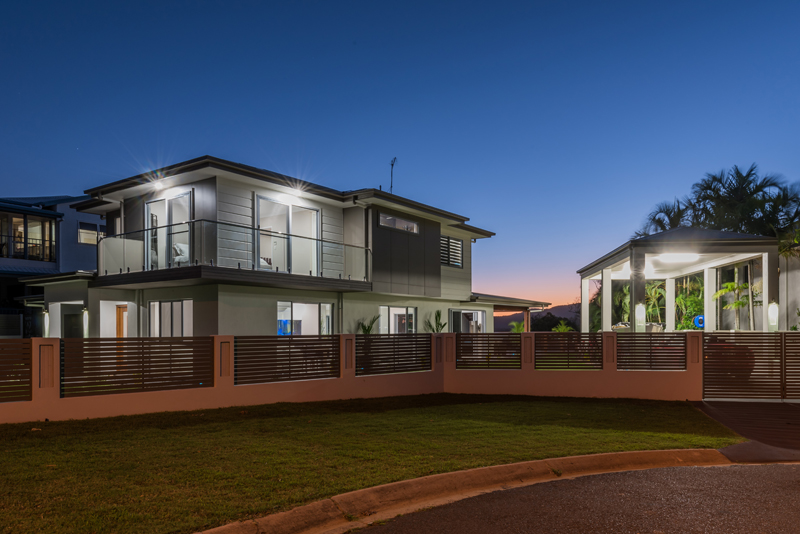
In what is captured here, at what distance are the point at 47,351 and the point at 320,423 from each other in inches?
185

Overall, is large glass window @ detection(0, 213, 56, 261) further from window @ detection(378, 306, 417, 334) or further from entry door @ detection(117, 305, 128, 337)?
window @ detection(378, 306, 417, 334)

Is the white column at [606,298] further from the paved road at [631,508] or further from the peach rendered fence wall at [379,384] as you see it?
the paved road at [631,508]

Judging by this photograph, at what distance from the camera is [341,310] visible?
19.4 m

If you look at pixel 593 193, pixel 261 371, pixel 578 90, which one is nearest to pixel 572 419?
pixel 261 371

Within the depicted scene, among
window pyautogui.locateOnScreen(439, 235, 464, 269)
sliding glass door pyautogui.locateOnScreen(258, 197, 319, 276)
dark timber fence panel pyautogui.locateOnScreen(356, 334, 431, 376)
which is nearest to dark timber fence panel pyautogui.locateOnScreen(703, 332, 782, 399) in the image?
dark timber fence panel pyautogui.locateOnScreen(356, 334, 431, 376)

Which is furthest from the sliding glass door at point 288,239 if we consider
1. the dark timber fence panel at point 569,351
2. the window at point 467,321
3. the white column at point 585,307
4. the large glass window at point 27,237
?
the large glass window at point 27,237

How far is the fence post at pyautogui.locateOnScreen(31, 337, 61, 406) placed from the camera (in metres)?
8.94

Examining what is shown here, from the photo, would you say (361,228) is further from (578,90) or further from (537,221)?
(537,221)

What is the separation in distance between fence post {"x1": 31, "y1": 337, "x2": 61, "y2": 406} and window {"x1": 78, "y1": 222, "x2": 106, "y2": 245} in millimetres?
25348

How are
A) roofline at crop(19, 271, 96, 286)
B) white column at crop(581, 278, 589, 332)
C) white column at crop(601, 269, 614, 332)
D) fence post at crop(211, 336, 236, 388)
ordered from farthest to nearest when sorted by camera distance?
white column at crop(581, 278, 589, 332), white column at crop(601, 269, 614, 332), roofline at crop(19, 271, 96, 286), fence post at crop(211, 336, 236, 388)

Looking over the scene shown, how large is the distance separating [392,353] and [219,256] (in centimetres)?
558

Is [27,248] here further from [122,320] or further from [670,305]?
[670,305]

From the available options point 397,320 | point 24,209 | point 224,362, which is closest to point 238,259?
point 224,362

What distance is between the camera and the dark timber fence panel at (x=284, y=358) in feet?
37.6
